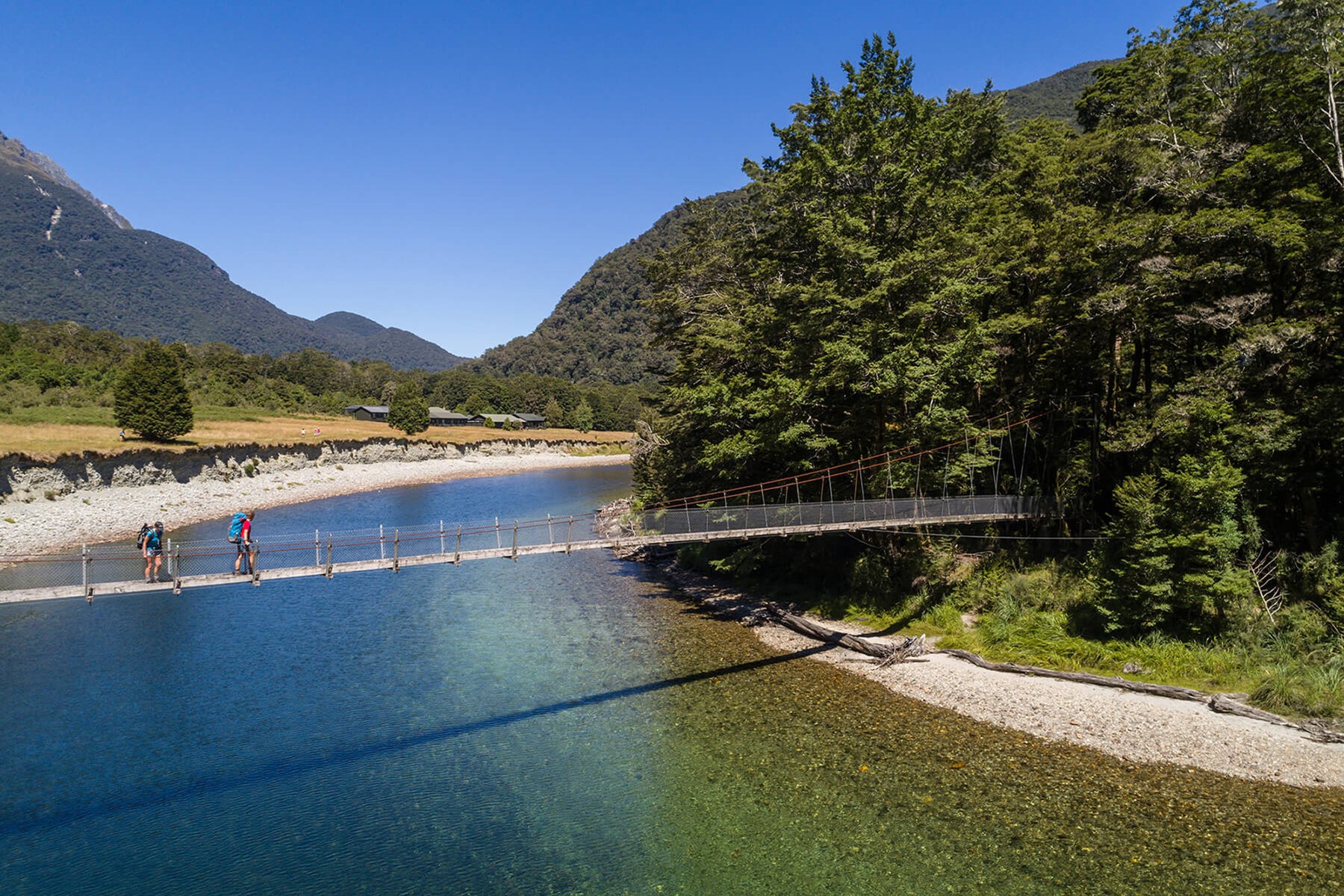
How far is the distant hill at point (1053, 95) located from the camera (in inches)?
3304

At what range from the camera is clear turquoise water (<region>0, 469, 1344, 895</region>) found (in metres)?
10.2

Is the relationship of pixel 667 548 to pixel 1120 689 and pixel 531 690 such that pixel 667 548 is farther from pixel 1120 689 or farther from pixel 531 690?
pixel 1120 689

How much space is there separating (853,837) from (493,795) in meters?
6.38

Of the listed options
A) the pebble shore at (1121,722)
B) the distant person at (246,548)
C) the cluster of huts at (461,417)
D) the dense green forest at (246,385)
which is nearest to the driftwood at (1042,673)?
the pebble shore at (1121,722)

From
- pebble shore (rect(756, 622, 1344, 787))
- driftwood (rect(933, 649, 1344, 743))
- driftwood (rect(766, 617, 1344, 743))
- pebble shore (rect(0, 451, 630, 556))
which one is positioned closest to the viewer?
pebble shore (rect(756, 622, 1344, 787))

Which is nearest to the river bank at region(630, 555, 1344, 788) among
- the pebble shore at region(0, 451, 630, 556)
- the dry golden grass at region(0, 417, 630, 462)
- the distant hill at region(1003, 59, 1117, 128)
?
the pebble shore at region(0, 451, 630, 556)

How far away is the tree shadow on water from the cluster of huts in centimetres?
9157

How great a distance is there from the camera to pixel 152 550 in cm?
1469

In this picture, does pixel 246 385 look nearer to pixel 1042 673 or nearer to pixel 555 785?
pixel 555 785

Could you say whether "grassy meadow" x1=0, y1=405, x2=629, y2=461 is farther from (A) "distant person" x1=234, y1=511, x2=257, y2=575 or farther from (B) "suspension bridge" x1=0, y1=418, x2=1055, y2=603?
(A) "distant person" x1=234, y1=511, x2=257, y2=575

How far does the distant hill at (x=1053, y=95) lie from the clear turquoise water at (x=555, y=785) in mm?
77094

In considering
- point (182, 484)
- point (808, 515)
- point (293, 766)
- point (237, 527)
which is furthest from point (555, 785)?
point (182, 484)

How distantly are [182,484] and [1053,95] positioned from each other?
131 meters

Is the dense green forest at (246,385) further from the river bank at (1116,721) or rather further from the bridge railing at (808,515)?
the river bank at (1116,721)
